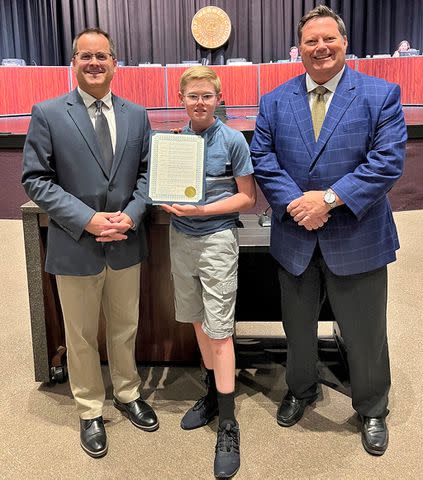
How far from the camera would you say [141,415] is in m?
2.07

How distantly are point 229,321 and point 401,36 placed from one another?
10.5 m

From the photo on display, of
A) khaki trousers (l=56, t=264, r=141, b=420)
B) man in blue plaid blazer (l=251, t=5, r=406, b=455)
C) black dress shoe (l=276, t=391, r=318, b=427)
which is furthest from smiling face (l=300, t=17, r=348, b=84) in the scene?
black dress shoe (l=276, t=391, r=318, b=427)

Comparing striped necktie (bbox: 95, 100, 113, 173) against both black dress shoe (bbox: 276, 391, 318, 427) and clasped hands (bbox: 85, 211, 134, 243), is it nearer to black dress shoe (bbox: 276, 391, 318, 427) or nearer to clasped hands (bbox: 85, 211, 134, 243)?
clasped hands (bbox: 85, 211, 134, 243)

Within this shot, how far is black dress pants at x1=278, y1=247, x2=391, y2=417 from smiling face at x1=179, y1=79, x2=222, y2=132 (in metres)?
0.58

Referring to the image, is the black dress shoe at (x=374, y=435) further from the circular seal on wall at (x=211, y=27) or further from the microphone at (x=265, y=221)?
the circular seal on wall at (x=211, y=27)

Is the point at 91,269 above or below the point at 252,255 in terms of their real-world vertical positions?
above

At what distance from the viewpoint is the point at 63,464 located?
73.4 inches

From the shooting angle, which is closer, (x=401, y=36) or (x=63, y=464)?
(x=63, y=464)

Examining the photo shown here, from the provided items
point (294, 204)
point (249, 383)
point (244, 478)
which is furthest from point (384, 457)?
point (294, 204)

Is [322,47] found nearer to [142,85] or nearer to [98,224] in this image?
[98,224]

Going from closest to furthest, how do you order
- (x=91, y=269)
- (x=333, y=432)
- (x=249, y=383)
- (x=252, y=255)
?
(x=91, y=269), (x=333, y=432), (x=249, y=383), (x=252, y=255)

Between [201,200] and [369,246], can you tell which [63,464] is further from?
[369,246]

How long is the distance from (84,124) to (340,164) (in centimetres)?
81

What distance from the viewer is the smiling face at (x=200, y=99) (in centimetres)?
168
